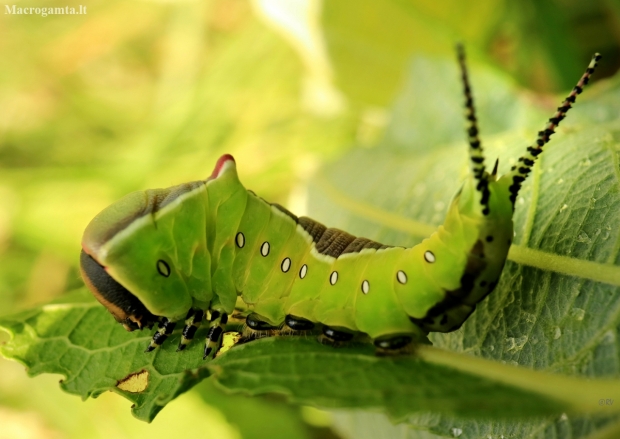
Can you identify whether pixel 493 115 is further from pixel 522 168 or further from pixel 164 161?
pixel 164 161

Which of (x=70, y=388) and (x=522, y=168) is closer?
(x=522, y=168)

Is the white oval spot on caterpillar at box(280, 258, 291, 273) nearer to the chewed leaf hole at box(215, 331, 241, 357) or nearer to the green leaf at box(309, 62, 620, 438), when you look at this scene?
the chewed leaf hole at box(215, 331, 241, 357)

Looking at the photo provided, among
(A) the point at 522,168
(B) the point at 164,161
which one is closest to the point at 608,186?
(A) the point at 522,168

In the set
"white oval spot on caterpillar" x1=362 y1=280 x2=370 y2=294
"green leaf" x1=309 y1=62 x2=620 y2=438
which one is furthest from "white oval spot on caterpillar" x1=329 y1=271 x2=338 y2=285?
"green leaf" x1=309 y1=62 x2=620 y2=438

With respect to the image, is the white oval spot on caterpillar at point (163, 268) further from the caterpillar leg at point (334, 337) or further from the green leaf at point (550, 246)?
the green leaf at point (550, 246)

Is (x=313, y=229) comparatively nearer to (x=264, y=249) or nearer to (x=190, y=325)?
(x=264, y=249)

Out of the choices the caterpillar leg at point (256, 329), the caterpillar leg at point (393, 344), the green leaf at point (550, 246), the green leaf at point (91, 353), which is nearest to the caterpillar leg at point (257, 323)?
the caterpillar leg at point (256, 329)
